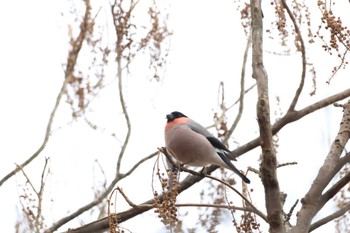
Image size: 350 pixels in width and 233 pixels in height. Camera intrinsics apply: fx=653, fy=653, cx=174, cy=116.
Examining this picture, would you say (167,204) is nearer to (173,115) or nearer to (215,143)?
(215,143)

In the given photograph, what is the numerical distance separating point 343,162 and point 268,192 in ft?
0.94

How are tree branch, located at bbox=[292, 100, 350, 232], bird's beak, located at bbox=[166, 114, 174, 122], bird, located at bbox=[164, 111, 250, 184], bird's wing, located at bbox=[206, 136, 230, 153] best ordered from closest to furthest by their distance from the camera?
tree branch, located at bbox=[292, 100, 350, 232] < bird, located at bbox=[164, 111, 250, 184] < bird's wing, located at bbox=[206, 136, 230, 153] < bird's beak, located at bbox=[166, 114, 174, 122]

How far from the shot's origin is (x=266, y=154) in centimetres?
182

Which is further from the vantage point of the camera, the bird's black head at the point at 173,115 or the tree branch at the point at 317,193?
the bird's black head at the point at 173,115

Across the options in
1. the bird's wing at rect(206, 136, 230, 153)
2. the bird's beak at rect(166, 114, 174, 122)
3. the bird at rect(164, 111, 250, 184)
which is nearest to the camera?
the bird at rect(164, 111, 250, 184)

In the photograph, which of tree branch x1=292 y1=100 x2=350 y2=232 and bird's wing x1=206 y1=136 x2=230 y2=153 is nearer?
tree branch x1=292 y1=100 x2=350 y2=232

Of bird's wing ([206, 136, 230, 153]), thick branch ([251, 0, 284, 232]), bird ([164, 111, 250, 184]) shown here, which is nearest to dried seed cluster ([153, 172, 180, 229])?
thick branch ([251, 0, 284, 232])

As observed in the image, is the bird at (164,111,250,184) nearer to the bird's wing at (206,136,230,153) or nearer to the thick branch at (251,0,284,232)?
the bird's wing at (206,136,230,153)

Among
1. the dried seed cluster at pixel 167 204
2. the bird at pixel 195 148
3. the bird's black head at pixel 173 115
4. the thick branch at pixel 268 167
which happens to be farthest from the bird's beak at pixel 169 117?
the thick branch at pixel 268 167

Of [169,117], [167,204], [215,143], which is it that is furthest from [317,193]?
[169,117]

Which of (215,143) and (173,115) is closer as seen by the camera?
(215,143)

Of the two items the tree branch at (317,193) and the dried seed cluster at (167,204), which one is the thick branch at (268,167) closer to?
the tree branch at (317,193)

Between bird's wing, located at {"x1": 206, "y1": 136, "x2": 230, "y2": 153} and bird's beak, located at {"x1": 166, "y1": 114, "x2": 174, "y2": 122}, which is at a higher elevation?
bird's beak, located at {"x1": 166, "y1": 114, "x2": 174, "y2": 122}

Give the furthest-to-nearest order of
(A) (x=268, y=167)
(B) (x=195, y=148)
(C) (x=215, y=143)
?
1. (C) (x=215, y=143)
2. (B) (x=195, y=148)
3. (A) (x=268, y=167)
